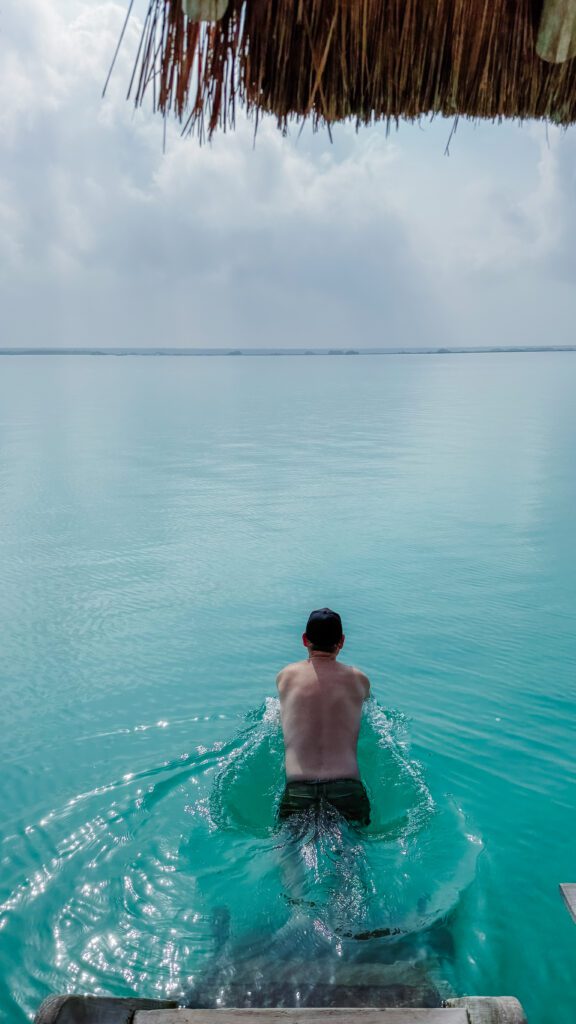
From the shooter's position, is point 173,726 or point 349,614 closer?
point 173,726

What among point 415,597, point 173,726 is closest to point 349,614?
point 415,597

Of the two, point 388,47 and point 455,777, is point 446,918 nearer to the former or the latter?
point 455,777

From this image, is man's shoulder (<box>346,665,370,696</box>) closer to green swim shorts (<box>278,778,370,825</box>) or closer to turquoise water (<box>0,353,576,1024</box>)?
green swim shorts (<box>278,778,370,825</box>)

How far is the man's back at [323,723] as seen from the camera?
3.35 metres

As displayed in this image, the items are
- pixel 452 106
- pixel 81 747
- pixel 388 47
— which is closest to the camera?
pixel 388 47

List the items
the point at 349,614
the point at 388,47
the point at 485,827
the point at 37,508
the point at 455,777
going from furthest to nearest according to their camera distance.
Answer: the point at 37,508
the point at 349,614
the point at 455,777
the point at 485,827
the point at 388,47

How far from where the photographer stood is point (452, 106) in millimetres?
2639

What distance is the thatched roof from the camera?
2178mm

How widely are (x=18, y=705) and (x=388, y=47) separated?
483 centimetres

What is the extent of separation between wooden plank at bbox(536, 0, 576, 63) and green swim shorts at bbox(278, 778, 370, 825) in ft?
9.58

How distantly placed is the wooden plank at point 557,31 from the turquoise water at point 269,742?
10.2 feet

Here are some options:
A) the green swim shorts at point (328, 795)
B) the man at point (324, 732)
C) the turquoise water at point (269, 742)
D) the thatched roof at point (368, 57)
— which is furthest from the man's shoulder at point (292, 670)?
the thatched roof at point (368, 57)

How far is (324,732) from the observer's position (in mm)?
3379

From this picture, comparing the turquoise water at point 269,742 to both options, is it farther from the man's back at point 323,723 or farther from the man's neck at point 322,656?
the man's neck at point 322,656
